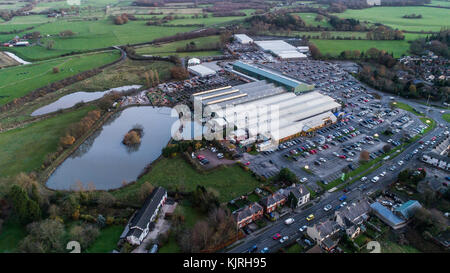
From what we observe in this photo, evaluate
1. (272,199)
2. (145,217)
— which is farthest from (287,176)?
(145,217)

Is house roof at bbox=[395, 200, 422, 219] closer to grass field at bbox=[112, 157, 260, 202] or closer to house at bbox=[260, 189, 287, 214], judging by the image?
house at bbox=[260, 189, 287, 214]

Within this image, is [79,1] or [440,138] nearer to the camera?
[440,138]

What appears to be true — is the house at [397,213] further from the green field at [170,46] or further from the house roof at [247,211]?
the green field at [170,46]

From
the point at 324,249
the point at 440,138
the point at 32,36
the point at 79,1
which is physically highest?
the point at 79,1

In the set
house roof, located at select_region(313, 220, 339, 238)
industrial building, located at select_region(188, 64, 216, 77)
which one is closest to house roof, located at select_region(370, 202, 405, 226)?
house roof, located at select_region(313, 220, 339, 238)

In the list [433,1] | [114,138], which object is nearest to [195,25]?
[114,138]

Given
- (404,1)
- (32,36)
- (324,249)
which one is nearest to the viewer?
(324,249)

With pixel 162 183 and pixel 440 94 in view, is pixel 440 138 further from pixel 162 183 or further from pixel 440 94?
pixel 162 183

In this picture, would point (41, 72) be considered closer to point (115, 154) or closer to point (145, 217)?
point (115, 154)
